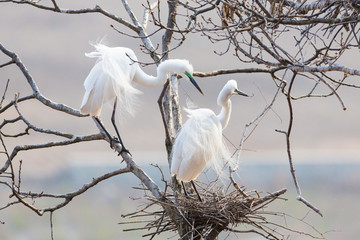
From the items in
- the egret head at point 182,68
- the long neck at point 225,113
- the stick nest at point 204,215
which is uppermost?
the egret head at point 182,68

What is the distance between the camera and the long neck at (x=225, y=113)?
3.98 m

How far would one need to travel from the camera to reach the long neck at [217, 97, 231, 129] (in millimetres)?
3982

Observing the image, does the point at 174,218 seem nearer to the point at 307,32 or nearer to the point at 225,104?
the point at 225,104

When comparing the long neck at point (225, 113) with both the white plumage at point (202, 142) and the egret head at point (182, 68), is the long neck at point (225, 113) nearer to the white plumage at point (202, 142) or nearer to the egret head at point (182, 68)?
the white plumage at point (202, 142)

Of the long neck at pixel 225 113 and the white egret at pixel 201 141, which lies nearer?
the white egret at pixel 201 141

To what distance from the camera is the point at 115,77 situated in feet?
12.7

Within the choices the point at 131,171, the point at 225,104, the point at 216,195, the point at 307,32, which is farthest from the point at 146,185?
the point at 307,32

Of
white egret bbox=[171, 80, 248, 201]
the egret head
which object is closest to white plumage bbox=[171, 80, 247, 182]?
white egret bbox=[171, 80, 248, 201]

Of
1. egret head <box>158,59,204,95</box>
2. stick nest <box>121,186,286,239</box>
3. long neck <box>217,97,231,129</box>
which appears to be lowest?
stick nest <box>121,186,286,239</box>

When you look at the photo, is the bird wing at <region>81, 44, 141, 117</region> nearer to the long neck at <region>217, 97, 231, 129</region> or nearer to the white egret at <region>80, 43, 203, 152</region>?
the white egret at <region>80, 43, 203, 152</region>

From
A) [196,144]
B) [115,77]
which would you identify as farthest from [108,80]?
[196,144]

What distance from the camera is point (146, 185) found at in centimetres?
355

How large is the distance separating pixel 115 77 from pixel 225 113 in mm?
857

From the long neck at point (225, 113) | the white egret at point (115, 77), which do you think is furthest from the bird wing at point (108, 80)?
the long neck at point (225, 113)
